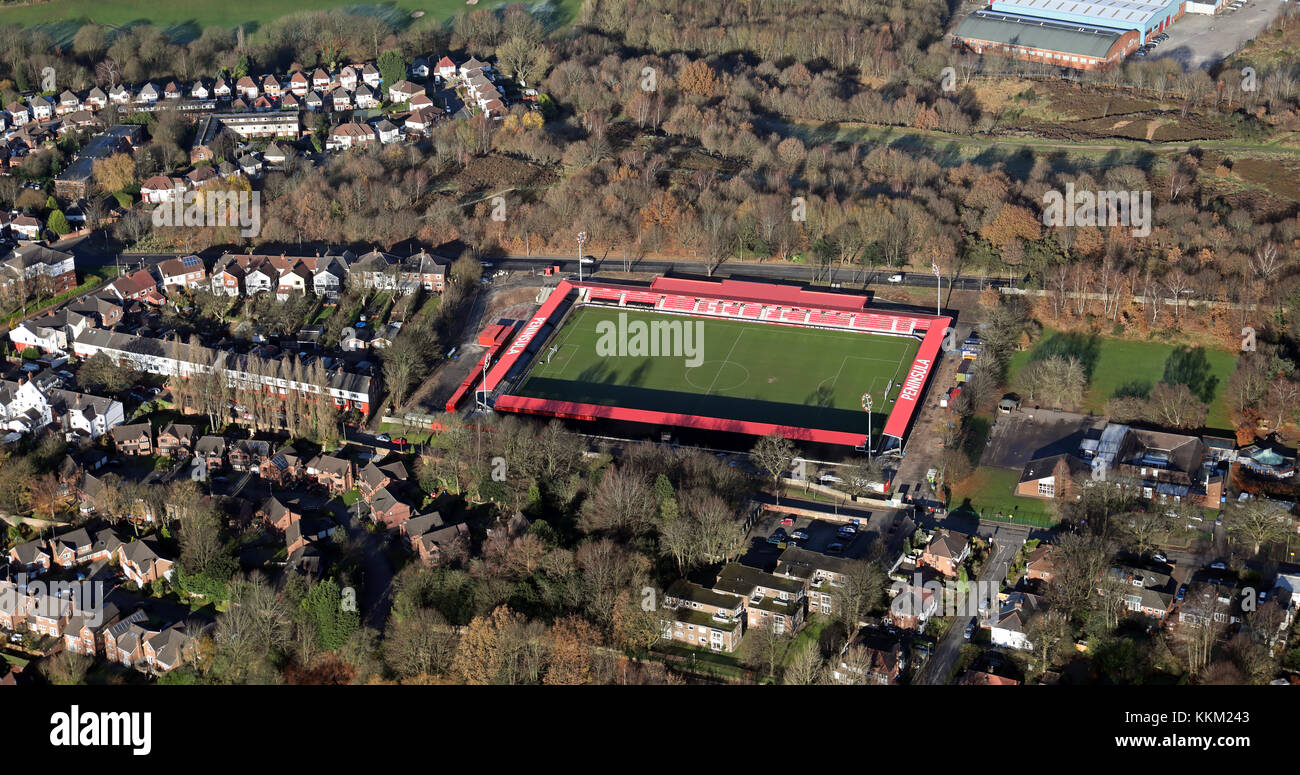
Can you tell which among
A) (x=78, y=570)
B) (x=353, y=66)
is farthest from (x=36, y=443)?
(x=353, y=66)

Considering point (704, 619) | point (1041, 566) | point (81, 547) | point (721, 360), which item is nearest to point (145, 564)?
point (81, 547)

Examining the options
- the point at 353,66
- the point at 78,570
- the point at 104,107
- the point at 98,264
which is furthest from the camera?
the point at 353,66

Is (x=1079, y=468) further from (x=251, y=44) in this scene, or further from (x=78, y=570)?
(x=251, y=44)

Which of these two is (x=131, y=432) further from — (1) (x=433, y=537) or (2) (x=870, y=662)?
(2) (x=870, y=662)

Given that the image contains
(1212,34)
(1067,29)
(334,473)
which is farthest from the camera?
(1212,34)

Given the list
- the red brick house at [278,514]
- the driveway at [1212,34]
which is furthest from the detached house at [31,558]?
the driveway at [1212,34]

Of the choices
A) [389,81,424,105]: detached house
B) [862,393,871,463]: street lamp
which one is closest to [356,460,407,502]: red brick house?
[862,393,871,463]: street lamp

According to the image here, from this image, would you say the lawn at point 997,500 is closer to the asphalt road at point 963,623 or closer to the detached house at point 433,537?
the asphalt road at point 963,623
